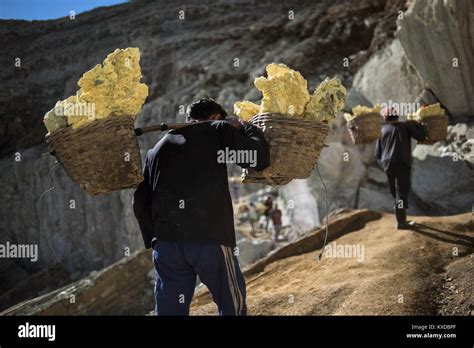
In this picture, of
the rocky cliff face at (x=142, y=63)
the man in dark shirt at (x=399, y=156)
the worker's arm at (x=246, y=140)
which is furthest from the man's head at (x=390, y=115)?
the worker's arm at (x=246, y=140)

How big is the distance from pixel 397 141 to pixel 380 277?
2.05m

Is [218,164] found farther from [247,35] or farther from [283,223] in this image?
[247,35]

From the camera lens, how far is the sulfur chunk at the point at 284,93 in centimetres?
294

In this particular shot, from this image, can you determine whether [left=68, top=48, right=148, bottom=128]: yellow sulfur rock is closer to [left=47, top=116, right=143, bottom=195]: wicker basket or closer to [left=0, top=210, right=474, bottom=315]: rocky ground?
[left=47, top=116, right=143, bottom=195]: wicker basket

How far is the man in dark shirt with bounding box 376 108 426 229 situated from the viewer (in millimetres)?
5711

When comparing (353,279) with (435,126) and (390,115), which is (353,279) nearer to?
(390,115)

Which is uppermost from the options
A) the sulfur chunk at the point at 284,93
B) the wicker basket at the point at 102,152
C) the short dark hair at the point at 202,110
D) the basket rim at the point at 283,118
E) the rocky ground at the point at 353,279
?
the sulfur chunk at the point at 284,93

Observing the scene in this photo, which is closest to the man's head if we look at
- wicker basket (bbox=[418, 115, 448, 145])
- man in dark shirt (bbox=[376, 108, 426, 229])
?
man in dark shirt (bbox=[376, 108, 426, 229])

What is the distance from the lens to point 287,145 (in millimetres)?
2885

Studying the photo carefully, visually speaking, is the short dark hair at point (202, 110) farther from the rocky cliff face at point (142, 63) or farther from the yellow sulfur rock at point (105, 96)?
the rocky cliff face at point (142, 63)

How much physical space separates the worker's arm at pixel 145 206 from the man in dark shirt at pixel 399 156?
3629mm

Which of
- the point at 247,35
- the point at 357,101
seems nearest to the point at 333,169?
the point at 357,101

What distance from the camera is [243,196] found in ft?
41.2
